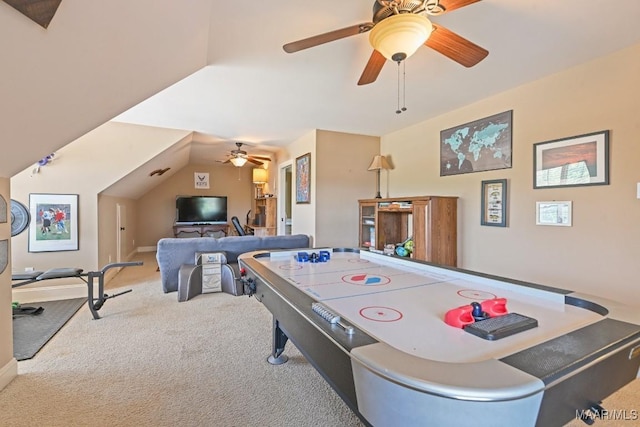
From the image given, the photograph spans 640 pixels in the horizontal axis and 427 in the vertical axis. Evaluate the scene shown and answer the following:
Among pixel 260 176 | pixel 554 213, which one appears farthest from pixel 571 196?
A: pixel 260 176

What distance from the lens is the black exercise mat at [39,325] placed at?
2.31 meters

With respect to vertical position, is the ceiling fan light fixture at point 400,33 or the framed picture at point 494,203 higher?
the ceiling fan light fixture at point 400,33

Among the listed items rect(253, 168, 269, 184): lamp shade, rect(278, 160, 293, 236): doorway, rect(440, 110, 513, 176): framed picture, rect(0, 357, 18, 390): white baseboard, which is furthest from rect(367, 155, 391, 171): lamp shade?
rect(0, 357, 18, 390): white baseboard

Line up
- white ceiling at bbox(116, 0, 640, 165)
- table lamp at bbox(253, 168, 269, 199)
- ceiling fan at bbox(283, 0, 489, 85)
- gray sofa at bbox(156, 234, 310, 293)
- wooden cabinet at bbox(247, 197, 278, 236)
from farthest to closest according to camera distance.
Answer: table lamp at bbox(253, 168, 269, 199), wooden cabinet at bbox(247, 197, 278, 236), gray sofa at bbox(156, 234, 310, 293), white ceiling at bbox(116, 0, 640, 165), ceiling fan at bbox(283, 0, 489, 85)

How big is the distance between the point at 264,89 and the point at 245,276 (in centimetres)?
188

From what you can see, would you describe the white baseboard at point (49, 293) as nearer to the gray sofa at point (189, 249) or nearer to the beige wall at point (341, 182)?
the gray sofa at point (189, 249)

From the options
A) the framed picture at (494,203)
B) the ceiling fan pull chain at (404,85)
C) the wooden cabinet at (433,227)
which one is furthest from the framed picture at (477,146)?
the ceiling fan pull chain at (404,85)

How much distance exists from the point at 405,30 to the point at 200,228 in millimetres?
7211

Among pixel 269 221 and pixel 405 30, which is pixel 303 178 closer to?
pixel 269 221

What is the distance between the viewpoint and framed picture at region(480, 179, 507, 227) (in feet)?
9.98

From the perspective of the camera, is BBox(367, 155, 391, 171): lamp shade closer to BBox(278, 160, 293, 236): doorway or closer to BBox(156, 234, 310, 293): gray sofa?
BBox(156, 234, 310, 293): gray sofa

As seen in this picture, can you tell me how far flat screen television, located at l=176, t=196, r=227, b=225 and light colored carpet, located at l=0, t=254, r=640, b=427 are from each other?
4752mm

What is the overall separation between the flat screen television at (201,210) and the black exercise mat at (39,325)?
4105 millimetres

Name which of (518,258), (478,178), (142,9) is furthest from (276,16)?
(518,258)
